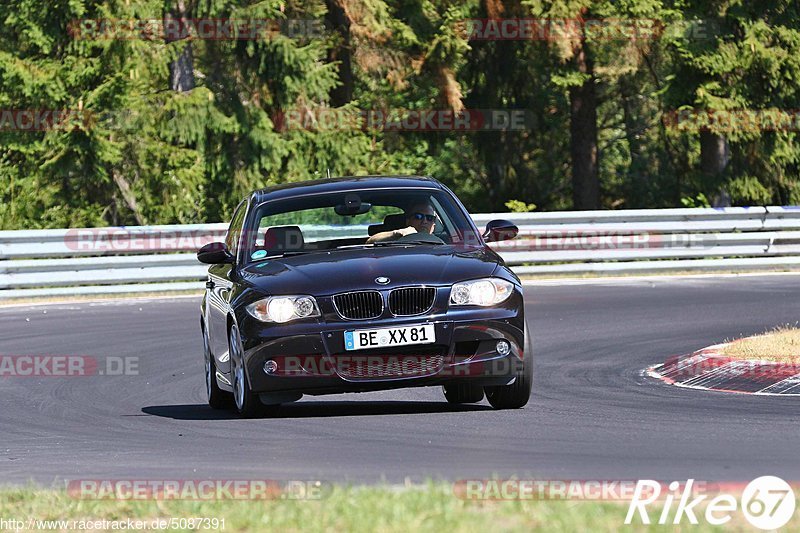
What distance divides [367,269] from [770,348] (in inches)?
166

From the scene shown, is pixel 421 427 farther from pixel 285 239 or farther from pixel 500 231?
pixel 500 231

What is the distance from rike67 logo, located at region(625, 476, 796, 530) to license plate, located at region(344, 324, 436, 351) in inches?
119

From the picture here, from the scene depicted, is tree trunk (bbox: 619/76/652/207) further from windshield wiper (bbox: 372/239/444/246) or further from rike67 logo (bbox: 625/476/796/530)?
rike67 logo (bbox: 625/476/796/530)

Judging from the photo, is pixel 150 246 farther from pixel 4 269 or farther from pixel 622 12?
pixel 622 12

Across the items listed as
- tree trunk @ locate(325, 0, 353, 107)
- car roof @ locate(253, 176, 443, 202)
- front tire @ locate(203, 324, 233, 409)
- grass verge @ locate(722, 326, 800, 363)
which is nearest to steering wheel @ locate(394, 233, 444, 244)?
car roof @ locate(253, 176, 443, 202)

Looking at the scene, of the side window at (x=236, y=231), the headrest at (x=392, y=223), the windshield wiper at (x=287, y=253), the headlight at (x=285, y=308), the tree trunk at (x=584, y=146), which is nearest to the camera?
the headlight at (x=285, y=308)

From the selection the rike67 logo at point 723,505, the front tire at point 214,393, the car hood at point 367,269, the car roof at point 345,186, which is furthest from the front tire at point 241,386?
the rike67 logo at point 723,505

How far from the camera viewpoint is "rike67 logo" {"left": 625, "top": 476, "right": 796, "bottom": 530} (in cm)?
600

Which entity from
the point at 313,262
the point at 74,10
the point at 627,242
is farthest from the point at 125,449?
the point at 74,10

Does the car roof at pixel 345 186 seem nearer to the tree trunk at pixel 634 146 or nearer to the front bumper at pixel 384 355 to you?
the front bumper at pixel 384 355

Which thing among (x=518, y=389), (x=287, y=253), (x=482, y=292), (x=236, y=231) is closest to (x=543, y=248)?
(x=236, y=231)

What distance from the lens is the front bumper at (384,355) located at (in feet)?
32.0

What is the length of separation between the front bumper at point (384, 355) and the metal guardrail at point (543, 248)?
530 inches

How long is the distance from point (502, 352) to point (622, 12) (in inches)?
947
